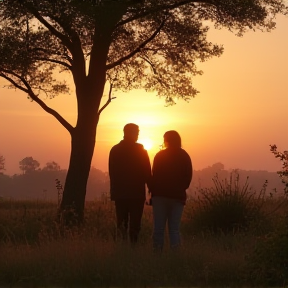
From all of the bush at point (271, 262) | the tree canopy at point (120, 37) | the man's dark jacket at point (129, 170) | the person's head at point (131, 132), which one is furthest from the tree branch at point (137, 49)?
the bush at point (271, 262)

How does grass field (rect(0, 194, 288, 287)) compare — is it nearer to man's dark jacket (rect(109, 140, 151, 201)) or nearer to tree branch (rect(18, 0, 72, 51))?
man's dark jacket (rect(109, 140, 151, 201))

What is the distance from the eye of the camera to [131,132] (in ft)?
39.2

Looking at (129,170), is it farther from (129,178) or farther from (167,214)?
(167,214)

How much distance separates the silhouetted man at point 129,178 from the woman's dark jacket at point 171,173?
0.27 meters

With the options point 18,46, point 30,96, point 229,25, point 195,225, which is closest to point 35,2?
point 18,46

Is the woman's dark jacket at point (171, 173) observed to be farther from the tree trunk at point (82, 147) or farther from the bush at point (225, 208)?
the tree trunk at point (82, 147)

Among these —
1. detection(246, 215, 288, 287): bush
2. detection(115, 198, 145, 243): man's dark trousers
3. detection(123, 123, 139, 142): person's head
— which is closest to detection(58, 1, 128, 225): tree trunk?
detection(115, 198, 145, 243): man's dark trousers

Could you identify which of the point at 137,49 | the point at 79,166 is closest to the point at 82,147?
the point at 79,166

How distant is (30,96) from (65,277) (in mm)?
10794

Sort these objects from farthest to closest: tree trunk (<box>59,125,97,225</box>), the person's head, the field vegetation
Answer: tree trunk (<box>59,125,97,225</box>) → the person's head → the field vegetation

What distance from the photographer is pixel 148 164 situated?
1193cm

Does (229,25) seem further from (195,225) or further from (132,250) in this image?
(132,250)

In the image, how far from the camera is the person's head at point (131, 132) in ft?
39.1

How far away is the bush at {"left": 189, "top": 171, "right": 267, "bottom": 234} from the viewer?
15008mm
